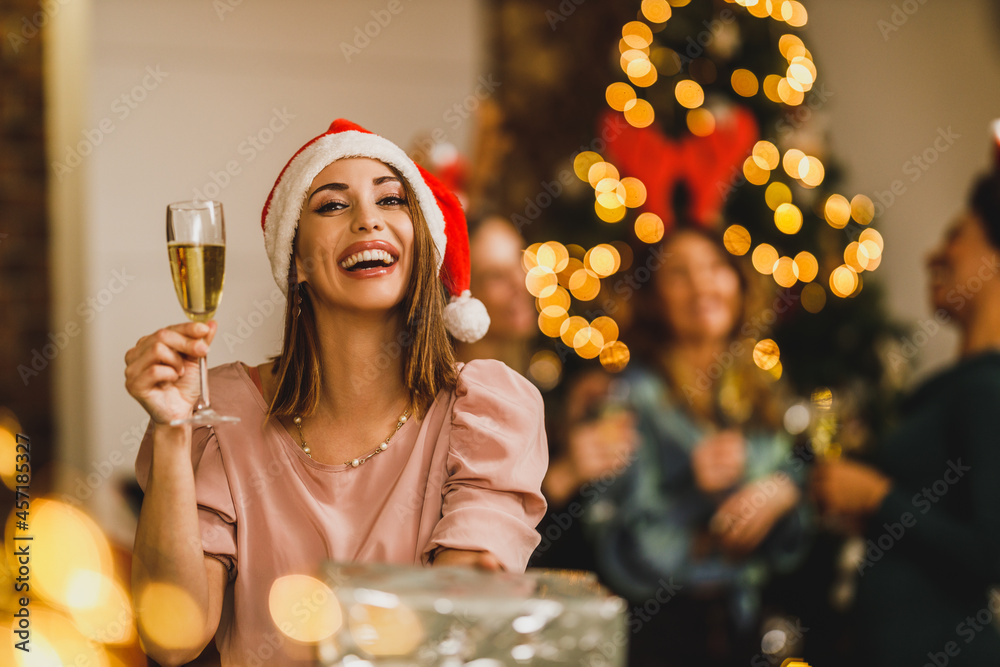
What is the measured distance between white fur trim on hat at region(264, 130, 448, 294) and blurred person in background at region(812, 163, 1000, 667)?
1443 millimetres

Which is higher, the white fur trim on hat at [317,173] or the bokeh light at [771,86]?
the bokeh light at [771,86]

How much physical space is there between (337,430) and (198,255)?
388 millimetres

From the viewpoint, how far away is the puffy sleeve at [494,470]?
1175 millimetres

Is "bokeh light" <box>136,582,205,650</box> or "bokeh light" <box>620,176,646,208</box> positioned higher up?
"bokeh light" <box>620,176,646,208</box>

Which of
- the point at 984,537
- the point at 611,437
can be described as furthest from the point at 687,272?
the point at 984,537

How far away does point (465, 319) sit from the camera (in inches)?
58.1

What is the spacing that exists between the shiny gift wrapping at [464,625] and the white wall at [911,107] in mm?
3623

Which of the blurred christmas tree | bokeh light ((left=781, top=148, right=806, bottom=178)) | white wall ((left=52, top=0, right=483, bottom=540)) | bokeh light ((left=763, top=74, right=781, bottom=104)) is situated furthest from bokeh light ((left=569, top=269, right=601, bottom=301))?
white wall ((left=52, top=0, right=483, bottom=540))

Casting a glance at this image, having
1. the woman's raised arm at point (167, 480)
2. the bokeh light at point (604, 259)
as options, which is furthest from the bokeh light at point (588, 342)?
the woman's raised arm at point (167, 480)

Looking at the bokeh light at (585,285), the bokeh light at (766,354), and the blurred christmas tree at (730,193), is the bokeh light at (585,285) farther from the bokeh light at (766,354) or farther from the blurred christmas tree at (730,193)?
the bokeh light at (766,354)

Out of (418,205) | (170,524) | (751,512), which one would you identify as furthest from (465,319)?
(751,512)

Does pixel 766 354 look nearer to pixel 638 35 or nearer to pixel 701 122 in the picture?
pixel 701 122

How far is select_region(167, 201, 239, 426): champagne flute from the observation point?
3.81ft

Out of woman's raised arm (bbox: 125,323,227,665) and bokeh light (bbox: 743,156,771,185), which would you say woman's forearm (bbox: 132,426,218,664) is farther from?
bokeh light (bbox: 743,156,771,185)
